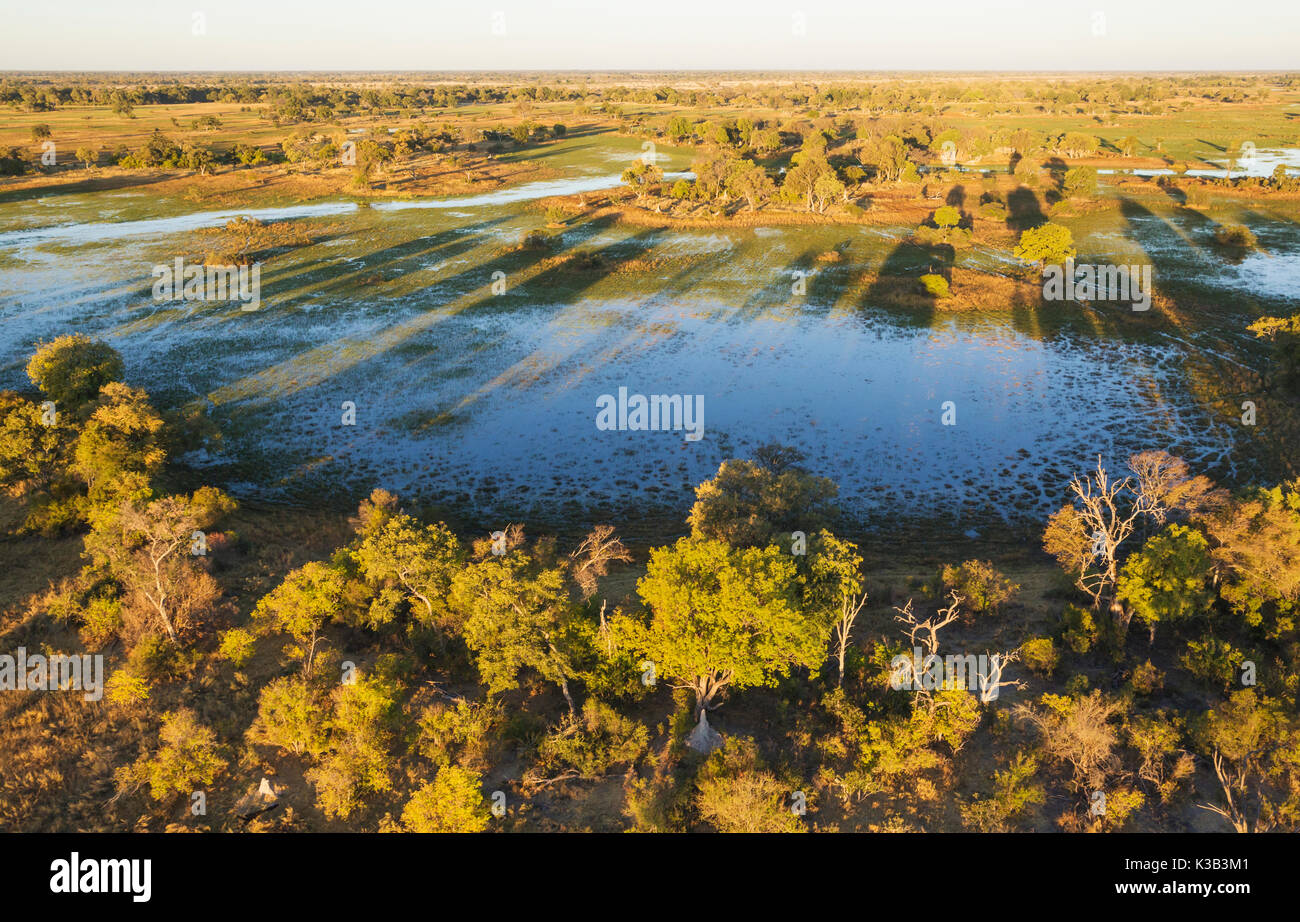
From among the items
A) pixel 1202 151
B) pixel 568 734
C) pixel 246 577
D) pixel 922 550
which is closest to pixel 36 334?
pixel 246 577

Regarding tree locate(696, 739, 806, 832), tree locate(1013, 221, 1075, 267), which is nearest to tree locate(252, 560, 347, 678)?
tree locate(696, 739, 806, 832)

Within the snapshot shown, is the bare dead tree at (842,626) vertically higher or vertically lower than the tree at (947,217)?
lower

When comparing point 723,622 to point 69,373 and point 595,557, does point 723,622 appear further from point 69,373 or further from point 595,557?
point 69,373

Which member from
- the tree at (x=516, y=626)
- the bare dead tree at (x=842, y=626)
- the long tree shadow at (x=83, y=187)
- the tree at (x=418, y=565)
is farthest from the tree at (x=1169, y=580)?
the long tree shadow at (x=83, y=187)

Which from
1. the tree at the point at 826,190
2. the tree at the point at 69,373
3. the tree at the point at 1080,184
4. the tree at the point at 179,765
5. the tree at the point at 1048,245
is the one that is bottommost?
the tree at the point at 179,765

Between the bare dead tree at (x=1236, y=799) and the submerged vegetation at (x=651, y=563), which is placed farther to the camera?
the submerged vegetation at (x=651, y=563)

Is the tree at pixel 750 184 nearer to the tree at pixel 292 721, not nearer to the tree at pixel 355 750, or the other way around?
the tree at pixel 355 750

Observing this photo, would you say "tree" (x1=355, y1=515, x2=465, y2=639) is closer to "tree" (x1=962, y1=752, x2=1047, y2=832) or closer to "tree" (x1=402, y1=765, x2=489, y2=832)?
"tree" (x1=402, y1=765, x2=489, y2=832)

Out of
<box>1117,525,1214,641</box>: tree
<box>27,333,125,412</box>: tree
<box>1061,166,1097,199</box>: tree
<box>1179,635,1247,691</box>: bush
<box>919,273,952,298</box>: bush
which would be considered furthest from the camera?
<box>1061,166,1097,199</box>: tree
